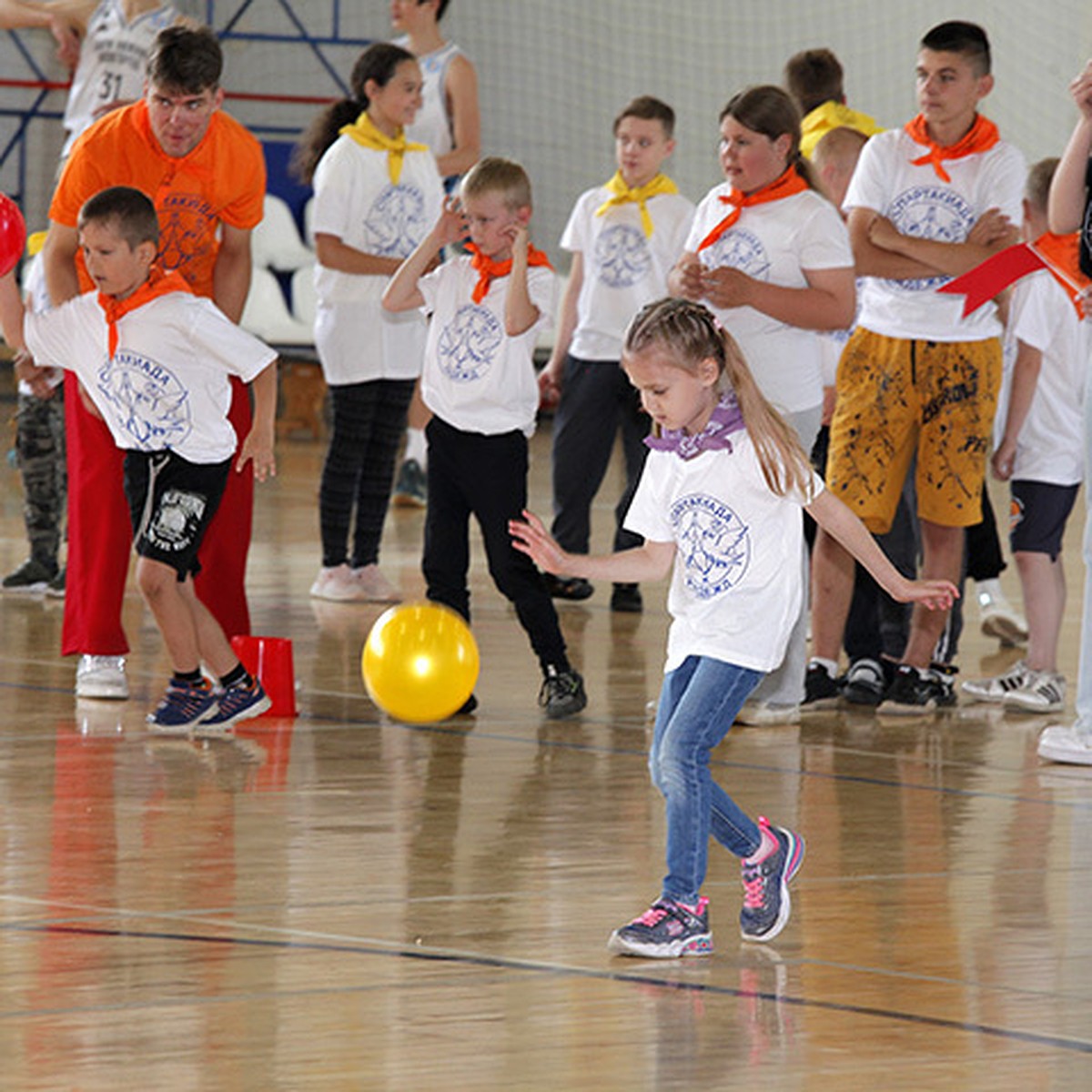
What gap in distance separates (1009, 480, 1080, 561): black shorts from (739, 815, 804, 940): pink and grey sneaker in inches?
107

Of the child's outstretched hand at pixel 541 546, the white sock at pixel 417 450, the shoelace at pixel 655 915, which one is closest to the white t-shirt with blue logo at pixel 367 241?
the white sock at pixel 417 450

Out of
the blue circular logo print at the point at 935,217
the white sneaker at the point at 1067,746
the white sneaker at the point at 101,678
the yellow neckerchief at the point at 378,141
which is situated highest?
the yellow neckerchief at the point at 378,141

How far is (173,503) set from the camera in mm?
5297

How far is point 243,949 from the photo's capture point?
→ 139 inches

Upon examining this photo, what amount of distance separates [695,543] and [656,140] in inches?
167

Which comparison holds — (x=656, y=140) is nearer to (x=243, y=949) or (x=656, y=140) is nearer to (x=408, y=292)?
(x=408, y=292)

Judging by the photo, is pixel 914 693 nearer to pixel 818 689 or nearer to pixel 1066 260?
pixel 818 689

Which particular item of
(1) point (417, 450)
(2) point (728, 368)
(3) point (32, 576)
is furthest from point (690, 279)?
(1) point (417, 450)

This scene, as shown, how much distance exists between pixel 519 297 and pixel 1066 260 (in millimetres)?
1401

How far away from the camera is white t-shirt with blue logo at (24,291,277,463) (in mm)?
5305

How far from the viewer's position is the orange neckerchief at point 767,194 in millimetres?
5719

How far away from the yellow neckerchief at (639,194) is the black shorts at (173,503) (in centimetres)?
289

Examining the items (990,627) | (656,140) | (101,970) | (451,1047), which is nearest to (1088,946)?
(451,1047)

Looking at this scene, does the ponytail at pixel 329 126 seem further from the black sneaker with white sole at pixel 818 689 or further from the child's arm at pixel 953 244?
the black sneaker with white sole at pixel 818 689
